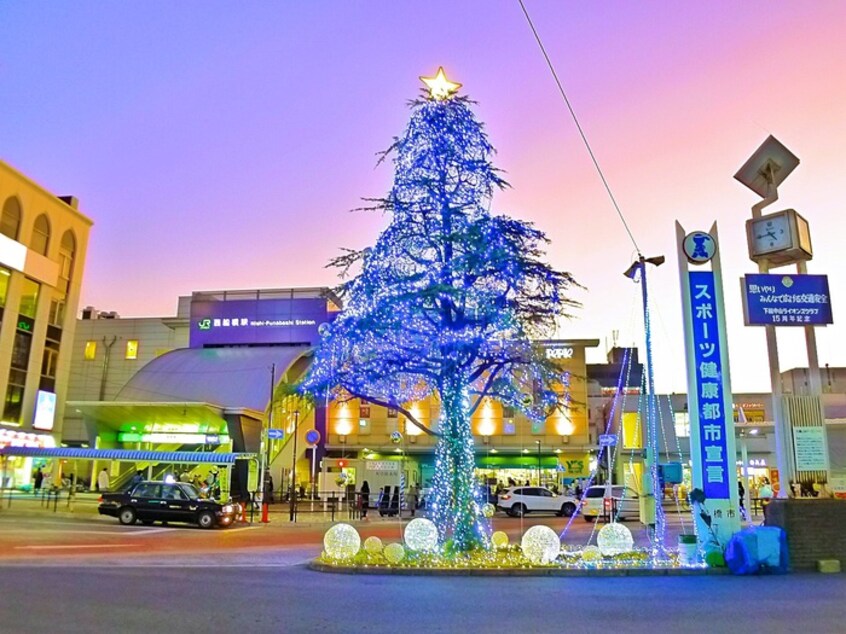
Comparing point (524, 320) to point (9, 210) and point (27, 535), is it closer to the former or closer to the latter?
point (27, 535)

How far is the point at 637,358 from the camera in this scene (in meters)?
69.8

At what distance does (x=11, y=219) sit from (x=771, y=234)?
41.1 meters

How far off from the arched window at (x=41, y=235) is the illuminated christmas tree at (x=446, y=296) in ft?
116

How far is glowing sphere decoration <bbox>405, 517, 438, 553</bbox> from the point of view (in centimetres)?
1353

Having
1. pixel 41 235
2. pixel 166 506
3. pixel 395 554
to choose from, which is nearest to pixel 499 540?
pixel 395 554

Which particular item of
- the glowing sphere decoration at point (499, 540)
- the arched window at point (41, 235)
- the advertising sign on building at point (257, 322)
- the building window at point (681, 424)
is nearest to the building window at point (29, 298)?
the arched window at point (41, 235)

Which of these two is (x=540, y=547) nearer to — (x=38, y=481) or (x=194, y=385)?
(x=38, y=481)

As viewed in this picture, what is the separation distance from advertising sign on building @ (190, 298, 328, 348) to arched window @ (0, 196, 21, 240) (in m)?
22.9

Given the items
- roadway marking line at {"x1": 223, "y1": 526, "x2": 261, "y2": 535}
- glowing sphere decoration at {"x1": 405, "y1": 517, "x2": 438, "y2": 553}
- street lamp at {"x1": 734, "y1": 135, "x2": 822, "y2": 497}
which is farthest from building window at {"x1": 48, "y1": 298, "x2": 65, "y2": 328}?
street lamp at {"x1": 734, "y1": 135, "x2": 822, "y2": 497}

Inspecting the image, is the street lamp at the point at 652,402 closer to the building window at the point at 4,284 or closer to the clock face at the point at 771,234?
the clock face at the point at 771,234

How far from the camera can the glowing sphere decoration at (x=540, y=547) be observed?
1284 cm

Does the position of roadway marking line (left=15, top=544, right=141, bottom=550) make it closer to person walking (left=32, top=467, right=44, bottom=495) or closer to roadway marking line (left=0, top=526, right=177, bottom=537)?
roadway marking line (left=0, top=526, right=177, bottom=537)

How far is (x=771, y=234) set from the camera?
47.8 ft

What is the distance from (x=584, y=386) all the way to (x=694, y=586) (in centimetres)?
4054
